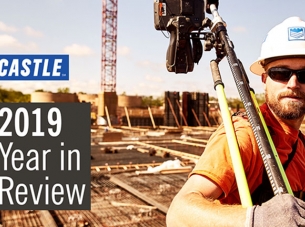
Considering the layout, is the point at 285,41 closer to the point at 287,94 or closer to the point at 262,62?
the point at 262,62

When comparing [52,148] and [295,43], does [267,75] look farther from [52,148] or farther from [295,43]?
[52,148]

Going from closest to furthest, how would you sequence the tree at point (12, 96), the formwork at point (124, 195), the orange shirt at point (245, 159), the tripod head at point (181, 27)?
the orange shirt at point (245, 159), the tripod head at point (181, 27), the formwork at point (124, 195), the tree at point (12, 96)

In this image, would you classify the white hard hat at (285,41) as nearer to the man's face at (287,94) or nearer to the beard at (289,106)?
the man's face at (287,94)

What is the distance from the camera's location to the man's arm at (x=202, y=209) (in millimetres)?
1322

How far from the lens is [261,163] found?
1697 millimetres

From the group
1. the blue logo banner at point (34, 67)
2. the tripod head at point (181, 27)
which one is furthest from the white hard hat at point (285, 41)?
the blue logo banner at point (34, 67)

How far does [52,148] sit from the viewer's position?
26.4ft

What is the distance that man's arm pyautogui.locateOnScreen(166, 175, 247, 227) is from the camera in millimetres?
1322

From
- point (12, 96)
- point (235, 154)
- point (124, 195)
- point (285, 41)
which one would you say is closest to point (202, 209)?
point (235, 154)

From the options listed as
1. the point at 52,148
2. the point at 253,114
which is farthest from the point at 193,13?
the point at 52,148

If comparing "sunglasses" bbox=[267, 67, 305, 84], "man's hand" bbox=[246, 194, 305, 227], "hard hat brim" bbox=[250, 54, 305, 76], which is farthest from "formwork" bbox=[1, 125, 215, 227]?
"man's hand" bbox=[246, 194, 305, 227]

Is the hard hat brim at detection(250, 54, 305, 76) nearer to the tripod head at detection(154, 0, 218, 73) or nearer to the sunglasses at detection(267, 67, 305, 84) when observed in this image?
the sunglasses at detection(267, 67, 305, 84)

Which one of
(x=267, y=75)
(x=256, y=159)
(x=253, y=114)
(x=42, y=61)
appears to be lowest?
(x=256, y=159)

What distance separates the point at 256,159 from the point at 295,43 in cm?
75
